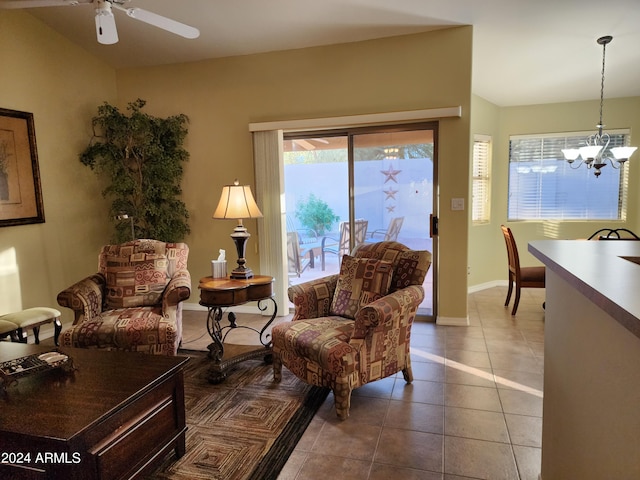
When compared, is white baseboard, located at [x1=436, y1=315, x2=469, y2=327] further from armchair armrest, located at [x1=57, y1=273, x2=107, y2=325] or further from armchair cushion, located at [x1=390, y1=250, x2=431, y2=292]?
armchair armrest, located at [x1=57, y1=273, x2=107, y2=325]

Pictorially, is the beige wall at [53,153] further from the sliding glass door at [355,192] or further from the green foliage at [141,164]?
the sliding glass door at [355,192]

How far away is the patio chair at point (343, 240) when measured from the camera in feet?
14.5

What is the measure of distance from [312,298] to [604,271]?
200 cm

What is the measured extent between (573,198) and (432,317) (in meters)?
2.75

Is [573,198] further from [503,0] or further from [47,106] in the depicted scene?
[47,106]

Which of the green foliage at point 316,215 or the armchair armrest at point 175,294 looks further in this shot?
the green foliage at point 316,215

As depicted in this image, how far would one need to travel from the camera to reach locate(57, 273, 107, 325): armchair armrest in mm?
2971

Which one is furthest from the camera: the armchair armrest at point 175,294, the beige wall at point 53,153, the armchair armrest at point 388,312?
the beige wall at point 53,153

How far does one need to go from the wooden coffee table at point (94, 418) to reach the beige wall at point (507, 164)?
430cm

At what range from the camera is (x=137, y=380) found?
6.11ft

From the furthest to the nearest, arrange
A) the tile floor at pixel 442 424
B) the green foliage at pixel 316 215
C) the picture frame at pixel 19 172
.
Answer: the green foliage at pixel 316 215 < the picture frame at pixel 19 172 < the tile floor at pixel 442 424

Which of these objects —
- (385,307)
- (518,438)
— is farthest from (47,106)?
(518,438)

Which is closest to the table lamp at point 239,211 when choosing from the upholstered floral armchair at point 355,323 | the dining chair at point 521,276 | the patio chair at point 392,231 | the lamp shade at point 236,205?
Result: the lamp shade at point 236,205

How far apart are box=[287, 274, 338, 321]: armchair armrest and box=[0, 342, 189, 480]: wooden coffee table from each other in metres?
0.98
